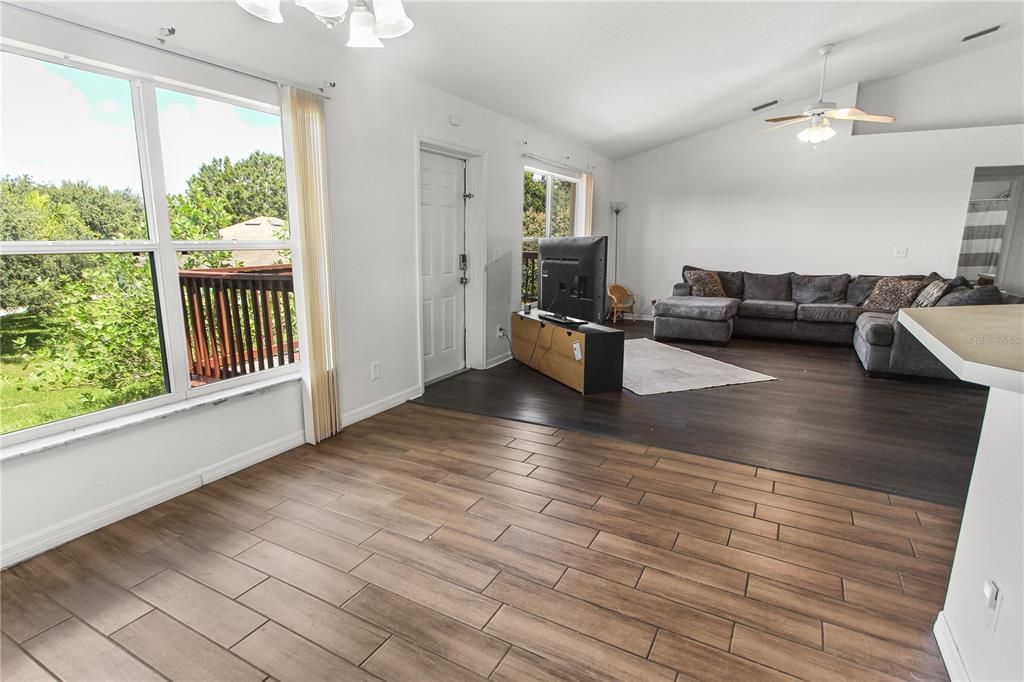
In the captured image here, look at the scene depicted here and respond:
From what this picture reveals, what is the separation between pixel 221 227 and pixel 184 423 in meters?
1.04

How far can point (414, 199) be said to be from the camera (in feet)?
12.7

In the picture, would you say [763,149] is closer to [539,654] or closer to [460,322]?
[460,322]

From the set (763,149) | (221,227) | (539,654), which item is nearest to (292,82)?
(221,227)

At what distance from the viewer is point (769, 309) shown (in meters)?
6.40

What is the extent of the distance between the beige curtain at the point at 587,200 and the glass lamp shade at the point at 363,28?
5.27 meters

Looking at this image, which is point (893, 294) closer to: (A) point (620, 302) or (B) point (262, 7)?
(A) point (620, 302)

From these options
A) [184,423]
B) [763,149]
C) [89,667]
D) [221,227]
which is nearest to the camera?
[89,667]

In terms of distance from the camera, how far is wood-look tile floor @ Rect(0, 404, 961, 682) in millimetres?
1591

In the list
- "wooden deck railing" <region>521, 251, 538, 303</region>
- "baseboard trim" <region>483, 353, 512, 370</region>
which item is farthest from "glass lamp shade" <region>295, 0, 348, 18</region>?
"wooden deck railing" <region>521, 251, 538, 303</region>

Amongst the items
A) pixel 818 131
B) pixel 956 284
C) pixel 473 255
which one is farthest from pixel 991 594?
pixel 956 284

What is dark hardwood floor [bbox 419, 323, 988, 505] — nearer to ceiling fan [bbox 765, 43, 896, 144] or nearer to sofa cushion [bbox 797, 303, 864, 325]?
sofa cushion [bbox 797, 303, 864, 325]

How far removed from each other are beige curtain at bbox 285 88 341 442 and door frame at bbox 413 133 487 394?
95cm

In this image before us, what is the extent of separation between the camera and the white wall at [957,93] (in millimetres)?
5789

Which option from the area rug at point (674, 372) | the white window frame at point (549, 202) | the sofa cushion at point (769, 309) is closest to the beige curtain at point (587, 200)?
the white window frame at point (549, 202)
